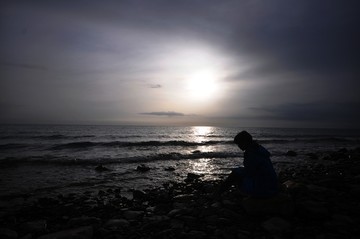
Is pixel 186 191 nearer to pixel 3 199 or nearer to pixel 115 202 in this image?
pixel 115 202

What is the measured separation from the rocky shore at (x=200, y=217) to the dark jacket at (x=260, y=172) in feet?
0.68

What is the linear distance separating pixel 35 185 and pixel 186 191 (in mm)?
6449

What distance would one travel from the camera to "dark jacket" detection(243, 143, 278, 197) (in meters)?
4.97

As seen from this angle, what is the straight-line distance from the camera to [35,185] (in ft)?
32.4

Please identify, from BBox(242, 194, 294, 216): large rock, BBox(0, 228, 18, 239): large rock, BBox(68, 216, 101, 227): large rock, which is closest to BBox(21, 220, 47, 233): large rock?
BBox(0, 228, 18, 239): large rock

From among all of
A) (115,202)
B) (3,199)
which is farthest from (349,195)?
(3,199)

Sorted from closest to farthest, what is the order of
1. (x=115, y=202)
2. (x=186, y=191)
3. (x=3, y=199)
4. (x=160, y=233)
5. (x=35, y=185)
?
1. (x=160, y=233)
2. (x=115, y=202)
3. (x=3, y=199)
4. (x=186, y=191)
5. (x=35, y=185)

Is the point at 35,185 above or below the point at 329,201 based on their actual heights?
below

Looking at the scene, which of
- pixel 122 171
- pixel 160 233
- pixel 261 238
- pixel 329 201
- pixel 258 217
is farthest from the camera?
pixel 122 171

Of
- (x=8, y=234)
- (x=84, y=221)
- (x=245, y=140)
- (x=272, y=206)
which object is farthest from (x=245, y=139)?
(x=8, y=234)

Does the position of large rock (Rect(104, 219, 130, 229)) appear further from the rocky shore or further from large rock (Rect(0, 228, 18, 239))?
large rock (Rect(0, 228, 18, 239))

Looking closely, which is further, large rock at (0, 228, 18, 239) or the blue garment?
the blue garment

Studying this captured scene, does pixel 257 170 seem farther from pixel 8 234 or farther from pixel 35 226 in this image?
pixel 8 234

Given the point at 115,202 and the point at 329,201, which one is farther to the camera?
the point at 115,202
